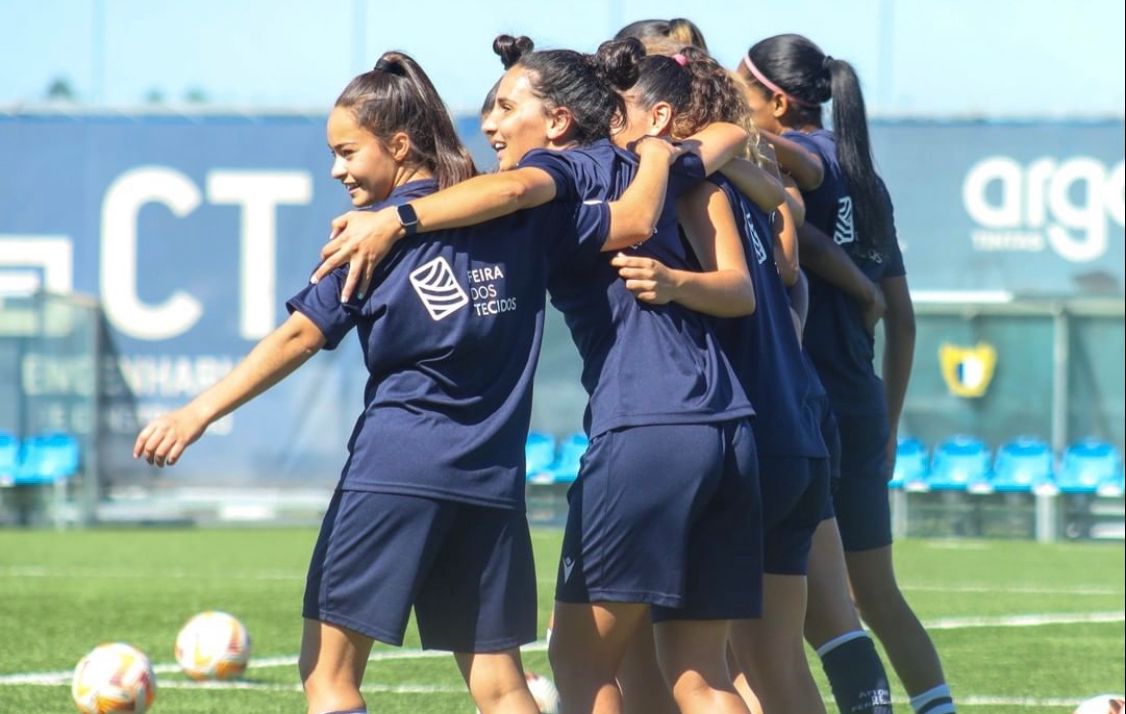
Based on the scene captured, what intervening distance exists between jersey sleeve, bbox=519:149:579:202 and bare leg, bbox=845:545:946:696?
5.59 ft

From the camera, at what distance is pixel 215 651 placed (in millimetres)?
6863

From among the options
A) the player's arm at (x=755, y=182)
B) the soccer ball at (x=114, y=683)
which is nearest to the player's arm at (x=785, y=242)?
the player's arm at (x=755, y=182)

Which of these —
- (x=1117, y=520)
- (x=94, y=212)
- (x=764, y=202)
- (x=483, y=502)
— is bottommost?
(x=1117, y=520)

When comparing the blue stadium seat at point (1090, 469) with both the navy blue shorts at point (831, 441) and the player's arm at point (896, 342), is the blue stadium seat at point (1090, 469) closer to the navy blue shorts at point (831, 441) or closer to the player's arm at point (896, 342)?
the player's arm at point (896, 342)

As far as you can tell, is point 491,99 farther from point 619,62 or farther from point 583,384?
point 583,384

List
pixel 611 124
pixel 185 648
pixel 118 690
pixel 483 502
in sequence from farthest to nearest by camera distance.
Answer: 1. pixel 185 648
2. pixel 118 690
3. pixel 611 124
4. pixel 483 502

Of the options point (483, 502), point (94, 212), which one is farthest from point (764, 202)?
point (94, 212)

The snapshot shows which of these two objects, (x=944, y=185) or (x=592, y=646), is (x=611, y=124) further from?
(x=944, y=185)

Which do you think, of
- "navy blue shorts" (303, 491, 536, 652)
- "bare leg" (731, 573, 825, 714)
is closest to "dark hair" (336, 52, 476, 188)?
"navy blue shorts" (303, 491, 536, 652)

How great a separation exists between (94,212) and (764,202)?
17075 mm

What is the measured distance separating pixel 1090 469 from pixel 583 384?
14628 millimetres

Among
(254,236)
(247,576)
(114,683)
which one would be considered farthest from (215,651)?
(254,236)

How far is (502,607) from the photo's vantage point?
3.75m

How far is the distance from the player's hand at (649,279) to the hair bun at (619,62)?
18.7 inches
